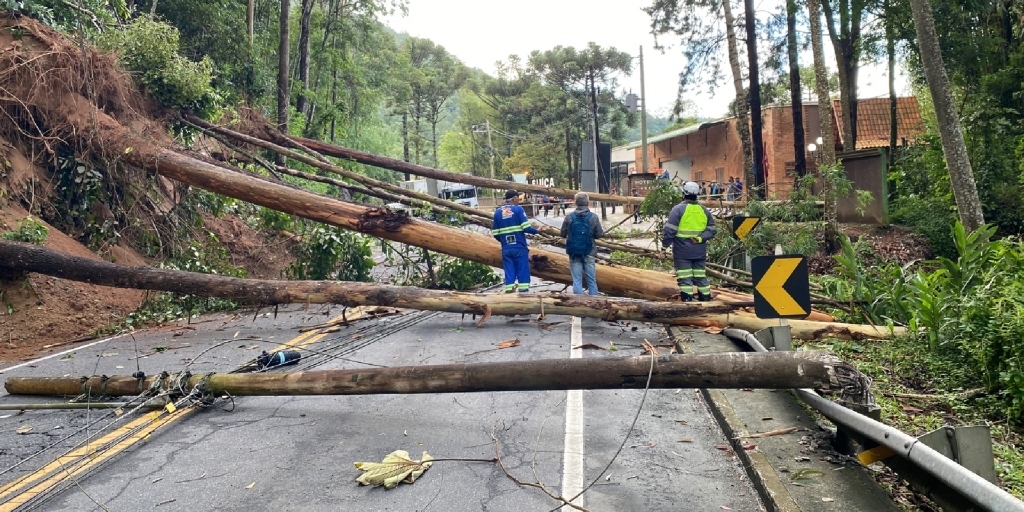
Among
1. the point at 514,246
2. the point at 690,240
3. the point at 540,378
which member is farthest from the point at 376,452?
the point at 690,240

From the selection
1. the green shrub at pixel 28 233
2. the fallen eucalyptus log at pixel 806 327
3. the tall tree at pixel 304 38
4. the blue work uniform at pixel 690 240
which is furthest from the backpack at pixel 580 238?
the tall tree at pixel 304 38

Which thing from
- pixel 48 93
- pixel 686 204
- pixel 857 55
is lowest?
pixel 686 204

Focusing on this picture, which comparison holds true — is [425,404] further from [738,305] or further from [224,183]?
[224,183]

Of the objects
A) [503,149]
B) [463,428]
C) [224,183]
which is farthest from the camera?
[503,149]

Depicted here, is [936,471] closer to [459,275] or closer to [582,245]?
[582,245]

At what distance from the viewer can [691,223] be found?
8.13 m

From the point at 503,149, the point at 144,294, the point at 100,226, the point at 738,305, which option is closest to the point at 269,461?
the point at 738,305

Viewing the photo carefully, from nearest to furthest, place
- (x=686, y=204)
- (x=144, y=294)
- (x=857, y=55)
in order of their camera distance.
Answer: (x=686, y=204) → (x=144, y=294) → (x=857, y=55)

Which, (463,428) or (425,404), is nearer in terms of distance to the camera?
(463,428)

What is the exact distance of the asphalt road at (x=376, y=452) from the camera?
342cm

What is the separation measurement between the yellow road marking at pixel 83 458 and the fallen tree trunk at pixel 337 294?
2.65 meters

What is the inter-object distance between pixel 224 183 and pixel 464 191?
35184 mm

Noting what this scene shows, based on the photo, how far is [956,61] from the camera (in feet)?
48.5

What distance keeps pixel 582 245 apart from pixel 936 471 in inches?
246
